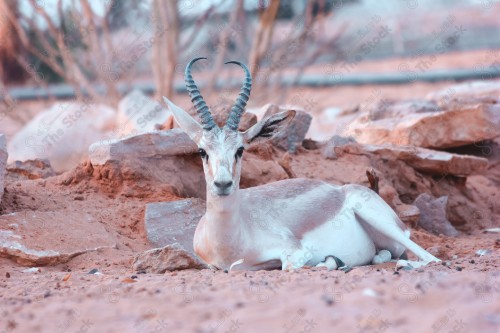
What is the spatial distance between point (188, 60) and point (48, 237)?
45.9 ft

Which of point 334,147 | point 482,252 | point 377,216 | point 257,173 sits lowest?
point 482,252

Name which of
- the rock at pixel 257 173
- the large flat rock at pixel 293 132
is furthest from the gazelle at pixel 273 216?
the large flat rock at pixel 293 132

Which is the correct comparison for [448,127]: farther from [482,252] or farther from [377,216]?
[377,216]

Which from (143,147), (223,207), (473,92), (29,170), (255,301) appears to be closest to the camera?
(255,301)

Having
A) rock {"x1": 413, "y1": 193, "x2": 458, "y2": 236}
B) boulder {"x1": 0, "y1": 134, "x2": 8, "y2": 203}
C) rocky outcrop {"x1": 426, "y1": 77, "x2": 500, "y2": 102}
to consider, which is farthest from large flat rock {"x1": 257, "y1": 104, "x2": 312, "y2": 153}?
rocky outcrop {"x1": 426, "y1": 77, "x2": 500, "y2": 102}

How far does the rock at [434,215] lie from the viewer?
33.4 feet

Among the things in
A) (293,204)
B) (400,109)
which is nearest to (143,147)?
(293,204)

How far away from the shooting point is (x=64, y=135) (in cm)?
1611

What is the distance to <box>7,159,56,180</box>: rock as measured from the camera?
34.1 feet

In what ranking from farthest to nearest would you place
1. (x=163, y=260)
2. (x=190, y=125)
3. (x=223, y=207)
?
(x=190, y=125) → (x=223, y=207) → (x=163, y=260)

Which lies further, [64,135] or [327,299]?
[64,135]

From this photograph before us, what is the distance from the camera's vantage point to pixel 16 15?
20.7 metres

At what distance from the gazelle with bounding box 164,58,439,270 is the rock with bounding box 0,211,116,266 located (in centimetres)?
121

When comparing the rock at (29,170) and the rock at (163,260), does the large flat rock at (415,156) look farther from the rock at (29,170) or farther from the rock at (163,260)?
the rock at (163,260)
